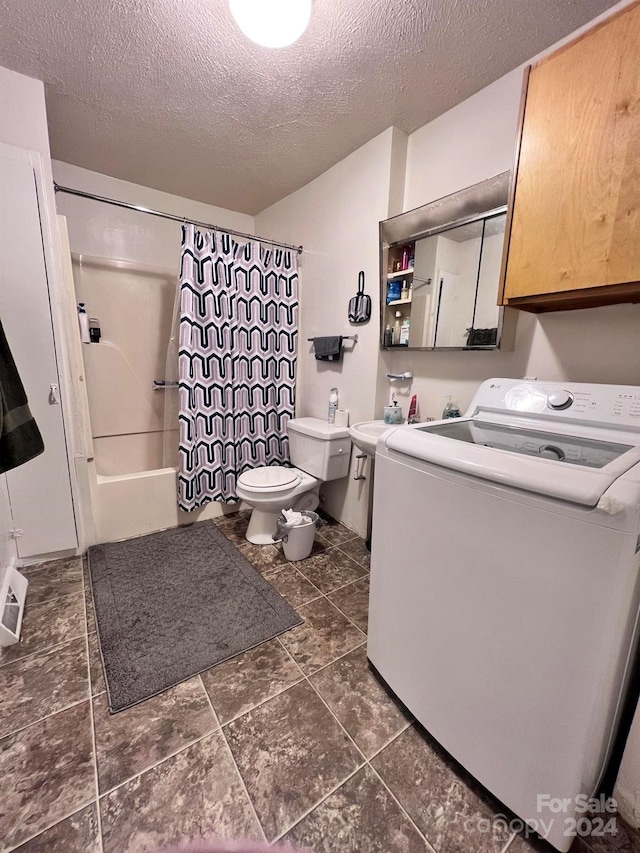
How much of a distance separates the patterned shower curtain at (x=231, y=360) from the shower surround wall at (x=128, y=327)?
27 cm

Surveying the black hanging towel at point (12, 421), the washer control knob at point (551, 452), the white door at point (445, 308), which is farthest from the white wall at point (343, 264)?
the black hanging towel at point (12, 421)

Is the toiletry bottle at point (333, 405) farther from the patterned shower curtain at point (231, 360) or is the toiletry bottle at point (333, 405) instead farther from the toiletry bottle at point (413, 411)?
the toiletry bottle at point (413, 411)

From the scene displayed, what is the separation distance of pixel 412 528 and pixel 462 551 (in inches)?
6.2

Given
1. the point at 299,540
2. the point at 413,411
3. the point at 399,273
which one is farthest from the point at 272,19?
the point at 299,540

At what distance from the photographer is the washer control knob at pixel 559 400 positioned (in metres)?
1.17

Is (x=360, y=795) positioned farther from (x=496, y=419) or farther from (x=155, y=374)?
(x=155, y=374)

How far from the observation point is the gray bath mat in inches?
51.5

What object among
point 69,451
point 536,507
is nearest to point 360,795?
point 536,507

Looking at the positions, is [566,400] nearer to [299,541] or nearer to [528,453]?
[528,453]

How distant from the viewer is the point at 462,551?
0.89 meters

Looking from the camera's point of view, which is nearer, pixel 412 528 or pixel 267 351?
pixel 412 528

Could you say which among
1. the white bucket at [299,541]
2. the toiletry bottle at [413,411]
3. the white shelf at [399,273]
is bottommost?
the white bucket at [299,541]

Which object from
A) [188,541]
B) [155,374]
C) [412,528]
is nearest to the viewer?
[412,528]

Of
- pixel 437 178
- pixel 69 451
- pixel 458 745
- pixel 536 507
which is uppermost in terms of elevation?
pixel 437 178
